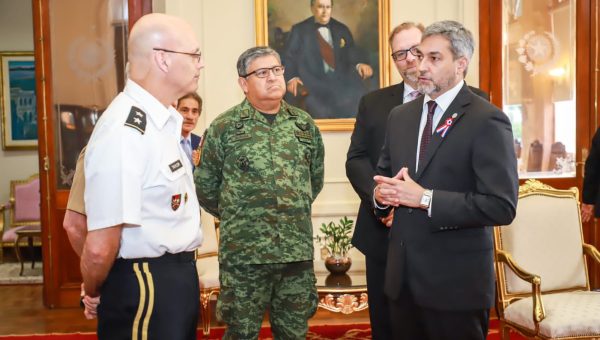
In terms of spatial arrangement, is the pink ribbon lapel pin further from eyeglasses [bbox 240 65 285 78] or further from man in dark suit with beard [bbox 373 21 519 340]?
eyeglasses [bbox 240 65 285 78]

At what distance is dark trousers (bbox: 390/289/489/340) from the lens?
7.98ft

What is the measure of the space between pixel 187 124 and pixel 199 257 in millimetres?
900

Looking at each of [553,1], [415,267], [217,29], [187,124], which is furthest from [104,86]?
[415,267]

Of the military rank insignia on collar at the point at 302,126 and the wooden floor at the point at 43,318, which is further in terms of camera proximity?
the wooden floor at the point at 43,318

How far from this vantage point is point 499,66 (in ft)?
18.4

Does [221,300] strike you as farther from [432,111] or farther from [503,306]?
[503,306]

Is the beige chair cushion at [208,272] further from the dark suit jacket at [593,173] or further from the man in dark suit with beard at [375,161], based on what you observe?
the dark suit jacket at [593,173]

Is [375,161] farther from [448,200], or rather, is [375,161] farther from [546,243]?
[546,243]

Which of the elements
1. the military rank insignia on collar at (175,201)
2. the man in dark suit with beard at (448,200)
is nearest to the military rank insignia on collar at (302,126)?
the man in dark suit with beard at (448,200)

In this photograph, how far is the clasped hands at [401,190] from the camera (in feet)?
7.95

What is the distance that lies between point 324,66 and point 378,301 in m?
2.82

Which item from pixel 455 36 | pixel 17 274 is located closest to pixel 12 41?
pixel 17 274

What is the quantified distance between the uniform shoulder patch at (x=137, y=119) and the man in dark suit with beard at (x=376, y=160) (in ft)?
4.26

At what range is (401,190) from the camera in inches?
96.3
